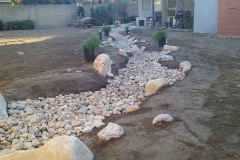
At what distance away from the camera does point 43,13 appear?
77.9 feet

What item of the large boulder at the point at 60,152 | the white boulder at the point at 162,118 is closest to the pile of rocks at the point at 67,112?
the large boulder at the point at 60,152

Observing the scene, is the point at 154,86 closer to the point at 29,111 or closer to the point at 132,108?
the point at 132,108

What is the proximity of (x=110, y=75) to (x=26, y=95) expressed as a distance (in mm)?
2388

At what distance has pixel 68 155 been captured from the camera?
3107 millimetres

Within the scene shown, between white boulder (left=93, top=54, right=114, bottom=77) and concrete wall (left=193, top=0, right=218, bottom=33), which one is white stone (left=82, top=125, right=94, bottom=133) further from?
concrete wall (left=193, top=0, right=218, bottom=33)

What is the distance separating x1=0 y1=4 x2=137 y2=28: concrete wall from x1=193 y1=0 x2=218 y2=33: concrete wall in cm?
1200

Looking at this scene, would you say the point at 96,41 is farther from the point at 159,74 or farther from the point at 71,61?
the point at 159,74

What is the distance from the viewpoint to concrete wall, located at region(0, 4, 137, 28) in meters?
22.4

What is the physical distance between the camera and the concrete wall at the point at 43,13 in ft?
73.6

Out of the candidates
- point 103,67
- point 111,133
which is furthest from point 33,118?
point 103,67

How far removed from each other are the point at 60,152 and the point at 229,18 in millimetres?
13201

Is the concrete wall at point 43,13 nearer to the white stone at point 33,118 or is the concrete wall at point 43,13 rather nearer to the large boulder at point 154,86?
the large boulder at point 154,86

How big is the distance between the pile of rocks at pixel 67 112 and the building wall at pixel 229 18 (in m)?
8.17

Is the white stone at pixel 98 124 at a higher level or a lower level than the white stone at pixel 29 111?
lower
